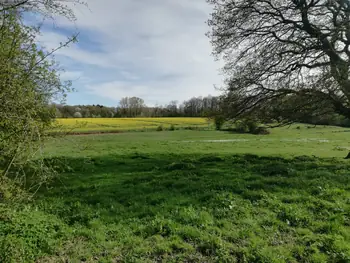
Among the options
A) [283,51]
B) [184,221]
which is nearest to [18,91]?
[184,221]

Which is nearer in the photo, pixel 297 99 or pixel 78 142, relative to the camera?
pixel 78 142

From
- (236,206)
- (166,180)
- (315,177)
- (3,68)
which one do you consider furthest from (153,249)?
(315,177)

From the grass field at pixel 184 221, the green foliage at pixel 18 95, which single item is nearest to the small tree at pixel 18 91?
the green foliage at pixel 18 95

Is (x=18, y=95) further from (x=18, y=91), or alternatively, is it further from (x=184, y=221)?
(x=184, y=221)

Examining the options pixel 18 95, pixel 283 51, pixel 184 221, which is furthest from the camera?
pixel 283 51

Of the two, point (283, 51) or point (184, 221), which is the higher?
point (283, 51)

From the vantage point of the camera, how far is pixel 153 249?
15.3ft

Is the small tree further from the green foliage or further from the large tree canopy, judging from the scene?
the large tree canopy

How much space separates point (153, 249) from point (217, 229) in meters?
1.35

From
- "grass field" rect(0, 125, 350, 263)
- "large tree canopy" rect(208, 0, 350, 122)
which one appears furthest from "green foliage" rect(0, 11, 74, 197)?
"large tree canopy" rect(208, 0, 350, 122)

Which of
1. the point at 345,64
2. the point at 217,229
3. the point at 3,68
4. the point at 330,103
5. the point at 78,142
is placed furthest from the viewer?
the point at 330,103

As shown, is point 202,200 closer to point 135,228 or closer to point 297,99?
point 135,228

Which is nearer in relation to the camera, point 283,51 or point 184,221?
point 184,221

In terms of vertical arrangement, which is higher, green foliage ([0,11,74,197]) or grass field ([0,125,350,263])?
green foliage ([0,11,74,197])
